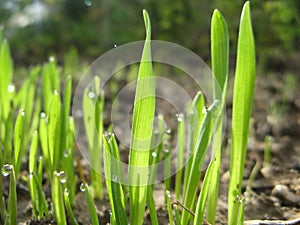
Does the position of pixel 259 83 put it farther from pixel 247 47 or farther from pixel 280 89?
pixel 247 47

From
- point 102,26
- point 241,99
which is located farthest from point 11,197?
point 102,26

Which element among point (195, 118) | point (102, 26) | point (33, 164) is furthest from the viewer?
point (102, 26)

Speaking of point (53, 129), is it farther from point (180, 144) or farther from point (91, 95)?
point (180, 144)

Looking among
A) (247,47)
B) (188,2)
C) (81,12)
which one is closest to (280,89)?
(247,47)

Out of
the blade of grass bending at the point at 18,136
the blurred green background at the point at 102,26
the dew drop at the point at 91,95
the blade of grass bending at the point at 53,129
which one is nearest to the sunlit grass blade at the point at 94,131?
the dew drop at the point at 91,95

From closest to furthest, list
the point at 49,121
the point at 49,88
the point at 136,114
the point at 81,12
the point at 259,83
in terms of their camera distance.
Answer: the point at 136,114 < the point at 49,121 < the point at 49,88 < the point at 259,83 < the point at 81,12

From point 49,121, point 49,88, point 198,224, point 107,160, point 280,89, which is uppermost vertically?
point 280,89
